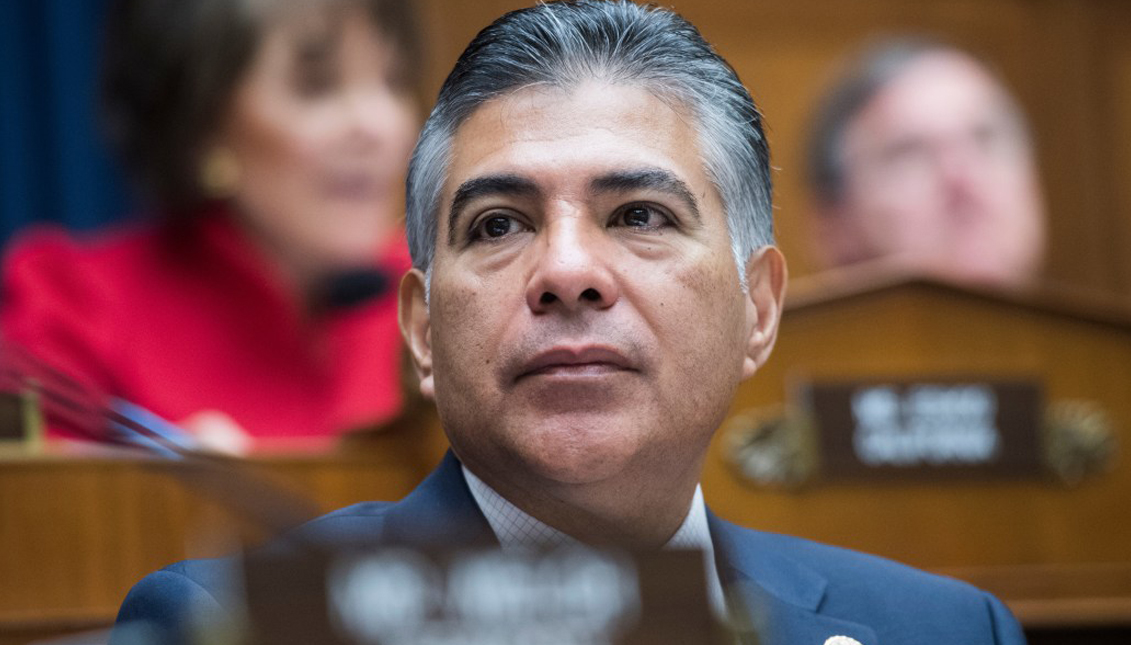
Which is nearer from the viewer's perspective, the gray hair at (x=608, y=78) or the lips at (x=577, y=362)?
the lips at (x=577, y=362)

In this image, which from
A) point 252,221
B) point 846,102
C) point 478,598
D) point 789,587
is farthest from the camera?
point 846,102

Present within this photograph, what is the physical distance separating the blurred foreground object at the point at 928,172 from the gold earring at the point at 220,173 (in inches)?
61.0

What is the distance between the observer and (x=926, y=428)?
2553 mm

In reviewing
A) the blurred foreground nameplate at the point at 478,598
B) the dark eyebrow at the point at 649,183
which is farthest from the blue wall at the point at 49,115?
the blurred foreground nameplate at the point at 478,598

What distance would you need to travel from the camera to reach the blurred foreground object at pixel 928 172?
3.85 metres

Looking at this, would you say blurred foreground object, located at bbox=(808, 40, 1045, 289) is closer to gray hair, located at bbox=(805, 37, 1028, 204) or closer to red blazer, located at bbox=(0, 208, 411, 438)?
gray hair, located at bbox=(805, 37, 1028, 204)

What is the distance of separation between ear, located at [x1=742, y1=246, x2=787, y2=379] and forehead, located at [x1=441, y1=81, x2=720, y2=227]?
13 cm

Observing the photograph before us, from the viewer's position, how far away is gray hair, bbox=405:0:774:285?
1400mm

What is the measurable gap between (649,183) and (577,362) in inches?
6.7

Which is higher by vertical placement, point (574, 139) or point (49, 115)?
point (49, 115)

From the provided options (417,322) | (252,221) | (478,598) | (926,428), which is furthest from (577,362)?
(252,221)

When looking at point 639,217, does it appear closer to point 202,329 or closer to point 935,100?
point 202,329

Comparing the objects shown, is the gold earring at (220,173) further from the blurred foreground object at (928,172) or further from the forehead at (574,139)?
the forehead at (574,139)

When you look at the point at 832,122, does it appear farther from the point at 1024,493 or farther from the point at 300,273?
the point at 1024,493
